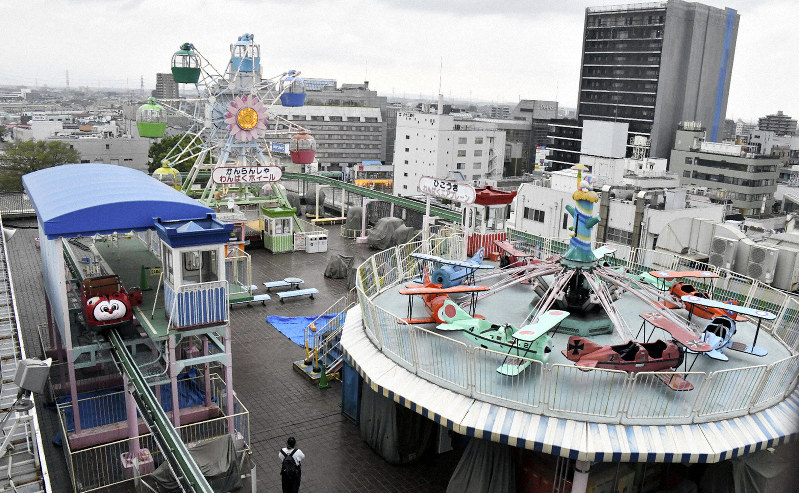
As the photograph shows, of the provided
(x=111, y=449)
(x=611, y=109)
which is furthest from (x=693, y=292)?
(x=611, y=109)

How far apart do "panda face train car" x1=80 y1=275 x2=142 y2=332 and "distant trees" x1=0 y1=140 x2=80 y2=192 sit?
49764mm

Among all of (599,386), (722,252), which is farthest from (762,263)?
(599,386)

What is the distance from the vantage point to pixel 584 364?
15.7 metres

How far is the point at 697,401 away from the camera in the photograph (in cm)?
1438

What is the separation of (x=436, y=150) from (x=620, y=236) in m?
45.0

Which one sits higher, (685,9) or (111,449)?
(685,9)

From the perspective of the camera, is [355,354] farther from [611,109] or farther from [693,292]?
[611,109]

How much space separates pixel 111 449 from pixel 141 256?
896cm

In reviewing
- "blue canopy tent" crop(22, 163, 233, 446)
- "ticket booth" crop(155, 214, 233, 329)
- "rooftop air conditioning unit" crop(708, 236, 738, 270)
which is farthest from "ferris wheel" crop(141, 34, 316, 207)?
"rooftop air conditioning unit" crop(708, 236, 738, 270)

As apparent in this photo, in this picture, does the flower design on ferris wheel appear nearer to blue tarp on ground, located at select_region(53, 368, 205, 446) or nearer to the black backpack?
blue tarp on ground, located at select_region(53, 368, 205, 446)

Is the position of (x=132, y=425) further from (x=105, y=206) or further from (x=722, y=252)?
(x=722, y=252)

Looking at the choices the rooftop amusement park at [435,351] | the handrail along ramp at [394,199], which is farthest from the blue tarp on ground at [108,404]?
the handrail along ramp at [394,199]

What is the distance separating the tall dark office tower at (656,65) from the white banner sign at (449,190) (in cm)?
7867

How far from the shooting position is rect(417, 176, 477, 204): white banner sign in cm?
2820
